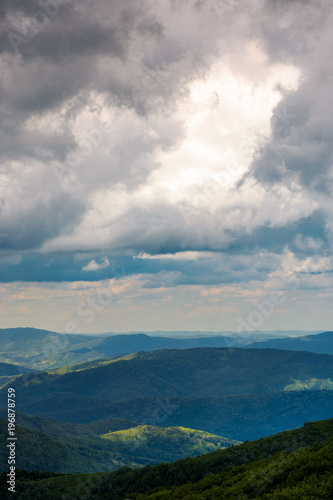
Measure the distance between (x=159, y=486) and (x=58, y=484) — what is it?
4389 centimetres

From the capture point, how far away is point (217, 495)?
64.5 m

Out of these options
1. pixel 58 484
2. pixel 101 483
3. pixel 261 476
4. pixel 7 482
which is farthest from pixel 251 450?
pixel 7 482

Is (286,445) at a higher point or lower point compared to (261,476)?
lower

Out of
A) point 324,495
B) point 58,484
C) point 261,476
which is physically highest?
point 324,495

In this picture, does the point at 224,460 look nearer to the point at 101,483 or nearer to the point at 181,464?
the point at 181,464

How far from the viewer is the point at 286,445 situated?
99.3 metres

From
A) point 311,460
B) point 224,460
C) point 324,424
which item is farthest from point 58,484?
point 311,460

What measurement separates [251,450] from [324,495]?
70335mm

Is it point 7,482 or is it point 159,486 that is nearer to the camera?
point 159,486

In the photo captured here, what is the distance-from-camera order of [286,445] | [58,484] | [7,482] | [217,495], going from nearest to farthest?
[217,495] < [286,445] < [7,482] < [58,484]

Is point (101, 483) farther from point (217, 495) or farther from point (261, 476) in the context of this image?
point (261, 476)

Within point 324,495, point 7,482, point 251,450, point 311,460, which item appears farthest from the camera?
point 7,482

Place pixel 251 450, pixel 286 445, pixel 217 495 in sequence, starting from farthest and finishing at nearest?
pixel 251 450, pixel 286 445, pixel 217 495

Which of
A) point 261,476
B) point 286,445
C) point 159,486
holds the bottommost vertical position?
point 159,486
